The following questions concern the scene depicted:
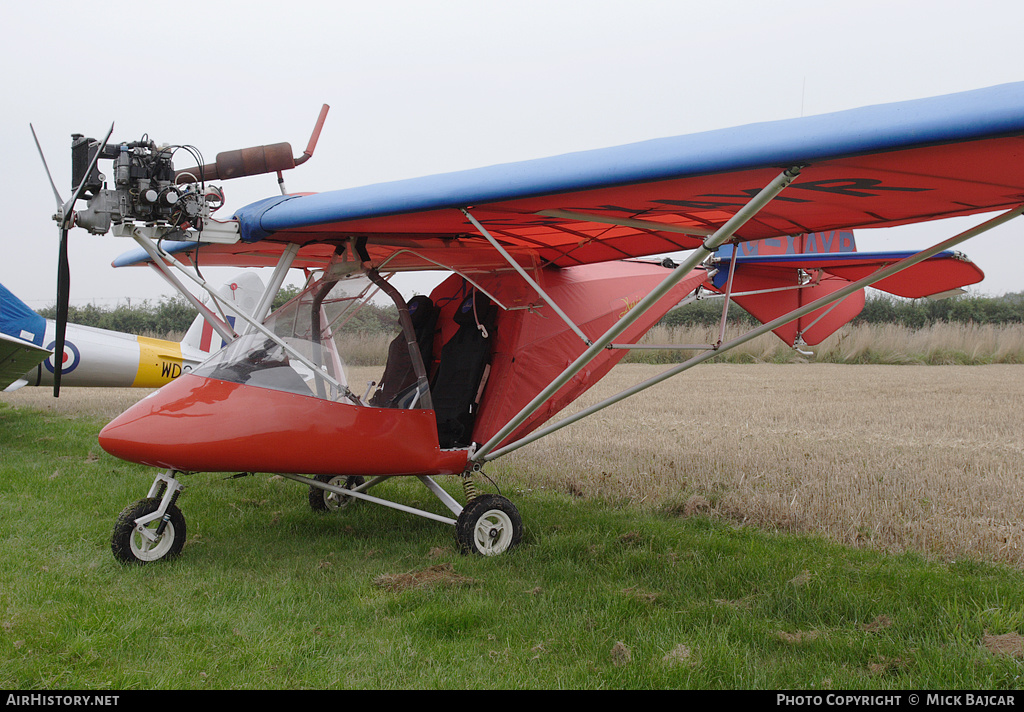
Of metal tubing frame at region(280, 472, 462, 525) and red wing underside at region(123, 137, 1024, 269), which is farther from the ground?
red wing underside at region(123, 137, 1024, 269)

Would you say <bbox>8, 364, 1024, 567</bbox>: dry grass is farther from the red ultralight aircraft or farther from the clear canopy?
the red ultralight aircraft

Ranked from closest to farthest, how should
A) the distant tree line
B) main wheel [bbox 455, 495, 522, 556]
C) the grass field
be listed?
1. the grass field
2. main wheel [bbox 455, 495, 522, 556]
3. the distant tree line

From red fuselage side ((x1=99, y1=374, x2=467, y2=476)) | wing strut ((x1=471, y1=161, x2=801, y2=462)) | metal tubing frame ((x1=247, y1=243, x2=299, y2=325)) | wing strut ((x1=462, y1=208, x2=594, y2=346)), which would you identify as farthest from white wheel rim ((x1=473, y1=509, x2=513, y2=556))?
metal tubing frame ((x1=247, y1=243, x2=299, y2=325))

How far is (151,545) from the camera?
4.76m

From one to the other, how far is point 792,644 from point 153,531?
12.5ft

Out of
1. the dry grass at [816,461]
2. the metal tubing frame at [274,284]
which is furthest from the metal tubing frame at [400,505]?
the metal tubing frame at [274,284]

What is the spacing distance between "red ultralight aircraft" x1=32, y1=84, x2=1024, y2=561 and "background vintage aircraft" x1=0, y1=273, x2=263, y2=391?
16.2 ft

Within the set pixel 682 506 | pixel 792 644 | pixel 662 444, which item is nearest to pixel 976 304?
pixel 662 444

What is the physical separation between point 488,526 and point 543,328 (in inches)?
63.3

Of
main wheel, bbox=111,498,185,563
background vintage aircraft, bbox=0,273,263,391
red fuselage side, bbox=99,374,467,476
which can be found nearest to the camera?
red fuselage side, bbox=99,374,467,476

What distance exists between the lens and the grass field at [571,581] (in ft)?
10.7

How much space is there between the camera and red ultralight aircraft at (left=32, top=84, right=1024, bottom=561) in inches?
134

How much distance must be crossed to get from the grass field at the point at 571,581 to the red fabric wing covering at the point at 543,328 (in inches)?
38.2

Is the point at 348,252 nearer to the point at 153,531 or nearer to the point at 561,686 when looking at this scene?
the point at 153,531
